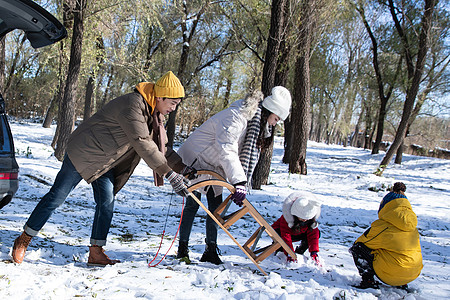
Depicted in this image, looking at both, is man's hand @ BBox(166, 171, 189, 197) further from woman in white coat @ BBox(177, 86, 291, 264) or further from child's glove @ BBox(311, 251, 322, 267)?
child's glove @ BBox(311, 251, 322, 267)

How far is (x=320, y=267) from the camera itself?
3.91 metres

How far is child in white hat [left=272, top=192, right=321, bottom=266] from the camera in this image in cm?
404

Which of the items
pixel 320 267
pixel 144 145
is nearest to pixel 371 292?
pixel 320 267

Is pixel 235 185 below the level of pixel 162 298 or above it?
above

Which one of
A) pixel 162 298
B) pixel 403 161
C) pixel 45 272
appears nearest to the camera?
pixel 162 298

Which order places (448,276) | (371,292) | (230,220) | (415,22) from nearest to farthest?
1. (371,292)
2. (230,220)
3. (448,276)
4. (415,22)

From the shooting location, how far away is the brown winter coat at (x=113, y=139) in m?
3.01

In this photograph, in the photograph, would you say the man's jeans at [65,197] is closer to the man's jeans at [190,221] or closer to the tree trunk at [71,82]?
the man's jeans at [190,221]

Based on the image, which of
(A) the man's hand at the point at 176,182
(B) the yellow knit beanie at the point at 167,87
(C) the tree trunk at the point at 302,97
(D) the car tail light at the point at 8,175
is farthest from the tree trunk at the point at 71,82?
(A) the man's hand at the point at 176,182

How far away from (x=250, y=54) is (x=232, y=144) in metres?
17.1

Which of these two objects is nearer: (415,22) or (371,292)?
(371,292)

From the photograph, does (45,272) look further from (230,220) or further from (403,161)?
(403,161)

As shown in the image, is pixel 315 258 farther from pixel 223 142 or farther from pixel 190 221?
pixel 223 142

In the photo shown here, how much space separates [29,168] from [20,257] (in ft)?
17.8
